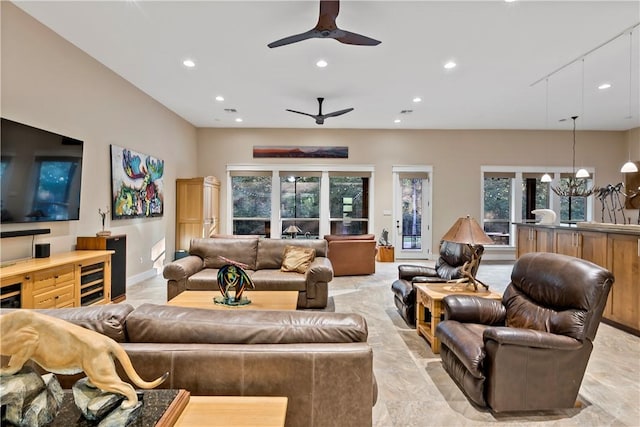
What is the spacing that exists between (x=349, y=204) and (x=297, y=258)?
4.34 meters

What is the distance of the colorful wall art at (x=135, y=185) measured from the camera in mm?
4891

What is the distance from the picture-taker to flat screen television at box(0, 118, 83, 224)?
3.12m

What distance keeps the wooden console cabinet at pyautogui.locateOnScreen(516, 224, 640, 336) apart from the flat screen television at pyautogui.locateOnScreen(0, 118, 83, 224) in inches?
247

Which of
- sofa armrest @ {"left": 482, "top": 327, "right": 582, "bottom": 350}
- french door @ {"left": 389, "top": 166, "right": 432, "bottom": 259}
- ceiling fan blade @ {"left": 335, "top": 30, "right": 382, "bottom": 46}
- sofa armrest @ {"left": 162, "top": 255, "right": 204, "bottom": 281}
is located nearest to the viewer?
sofa armrest @ {"left": 482, "top": 327, "right": 582, "bottom": 350}

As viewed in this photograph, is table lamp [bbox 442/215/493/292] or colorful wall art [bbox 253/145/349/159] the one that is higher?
colorful wall art [bbox 253/145/349/159]

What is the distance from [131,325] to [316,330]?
776 mm

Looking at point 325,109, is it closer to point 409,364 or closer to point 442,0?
point 442,0

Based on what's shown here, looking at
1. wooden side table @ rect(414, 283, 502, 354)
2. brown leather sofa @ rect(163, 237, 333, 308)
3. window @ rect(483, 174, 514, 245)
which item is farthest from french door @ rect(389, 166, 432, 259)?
wooden side table @ rect(414, 283, 502, 354)

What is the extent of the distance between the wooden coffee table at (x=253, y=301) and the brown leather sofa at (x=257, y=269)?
65 cm

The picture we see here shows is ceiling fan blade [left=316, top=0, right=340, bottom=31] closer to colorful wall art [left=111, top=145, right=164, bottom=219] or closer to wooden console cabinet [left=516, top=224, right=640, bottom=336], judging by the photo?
colorful wall art [left=111, top=145, right=164, bottom=219]

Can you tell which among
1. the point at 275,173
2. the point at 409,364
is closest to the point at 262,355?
the point at 409,364

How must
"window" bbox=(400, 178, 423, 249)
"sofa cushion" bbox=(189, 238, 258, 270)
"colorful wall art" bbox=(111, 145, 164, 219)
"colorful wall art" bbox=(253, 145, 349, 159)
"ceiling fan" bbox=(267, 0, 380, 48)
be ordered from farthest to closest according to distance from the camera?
1. "window" bbox=(400, 178, 423, 249)
2. "colorful wall art" bbox=(253, 145, 349, 159)
3. "colorful wall art" bbox=(111, 145, 164, 219)
4. "sofa cushion" bbox=(189, 238, 258, 270)
5. "ceiling fan" bbox=(267, 0, 380, 48)

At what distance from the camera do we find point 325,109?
6688 mm

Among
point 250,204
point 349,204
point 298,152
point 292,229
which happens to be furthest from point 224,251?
point 349,204
